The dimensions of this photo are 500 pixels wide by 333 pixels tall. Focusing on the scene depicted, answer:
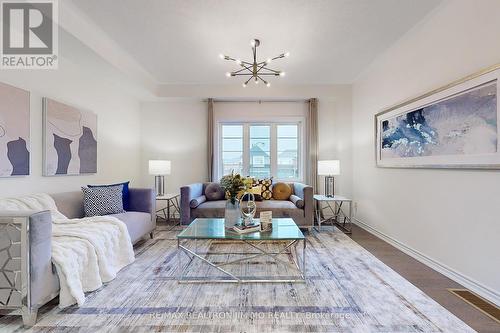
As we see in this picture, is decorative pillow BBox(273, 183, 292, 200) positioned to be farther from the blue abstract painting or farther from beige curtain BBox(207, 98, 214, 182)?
the blue abstract painting

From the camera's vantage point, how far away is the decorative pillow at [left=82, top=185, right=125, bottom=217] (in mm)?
3203

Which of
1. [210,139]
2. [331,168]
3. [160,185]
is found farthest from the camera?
[210,139]

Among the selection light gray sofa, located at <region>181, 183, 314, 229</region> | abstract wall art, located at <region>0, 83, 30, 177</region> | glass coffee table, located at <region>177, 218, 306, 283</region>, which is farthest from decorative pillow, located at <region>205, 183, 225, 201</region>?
abstract wall art, located at <region>0, 83, 30, 177</region>

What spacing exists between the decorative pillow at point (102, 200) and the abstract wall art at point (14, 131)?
686 millimetres

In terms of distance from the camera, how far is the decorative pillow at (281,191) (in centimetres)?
468

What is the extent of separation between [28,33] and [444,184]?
4775 mm

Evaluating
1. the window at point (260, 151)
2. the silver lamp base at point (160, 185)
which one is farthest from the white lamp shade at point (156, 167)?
the window at point (260, 151)

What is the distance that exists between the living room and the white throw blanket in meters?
0.02

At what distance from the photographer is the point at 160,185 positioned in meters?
4.89

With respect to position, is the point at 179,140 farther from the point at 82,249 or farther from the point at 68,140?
the point at 82,249

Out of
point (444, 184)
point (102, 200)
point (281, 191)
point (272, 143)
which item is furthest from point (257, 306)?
Result: point (272, 143)

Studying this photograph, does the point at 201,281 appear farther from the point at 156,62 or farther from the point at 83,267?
the point at 156,62

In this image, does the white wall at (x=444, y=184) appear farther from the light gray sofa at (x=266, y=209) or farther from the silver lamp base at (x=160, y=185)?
the silver lamp base at (x=160, y=185)

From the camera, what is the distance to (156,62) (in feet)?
13.1
